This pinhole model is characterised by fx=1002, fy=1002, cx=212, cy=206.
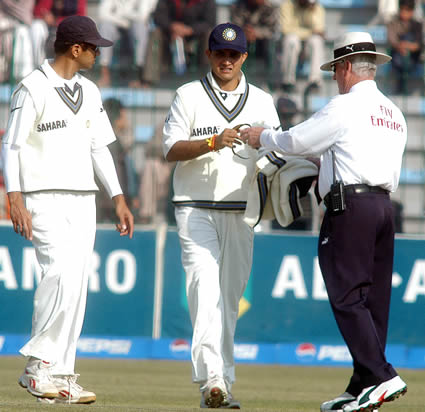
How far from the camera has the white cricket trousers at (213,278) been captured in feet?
22.4

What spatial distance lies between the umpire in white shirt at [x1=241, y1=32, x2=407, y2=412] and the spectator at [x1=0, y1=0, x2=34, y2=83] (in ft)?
29.2

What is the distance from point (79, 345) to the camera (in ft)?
38.0

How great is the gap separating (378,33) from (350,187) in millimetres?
11126

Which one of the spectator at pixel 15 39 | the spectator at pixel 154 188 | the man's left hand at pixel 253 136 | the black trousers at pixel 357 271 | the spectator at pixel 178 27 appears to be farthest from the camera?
the spectator at pixel 178 27

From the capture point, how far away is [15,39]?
14758 millimetres

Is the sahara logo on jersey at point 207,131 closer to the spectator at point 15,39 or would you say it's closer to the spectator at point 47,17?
the spectator at point 15,39

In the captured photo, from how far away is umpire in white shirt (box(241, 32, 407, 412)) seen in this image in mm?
5895

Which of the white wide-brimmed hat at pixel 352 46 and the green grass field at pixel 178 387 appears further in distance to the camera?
the green grass field at pixel 178 387

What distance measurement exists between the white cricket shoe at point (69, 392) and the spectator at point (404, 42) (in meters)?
9.88

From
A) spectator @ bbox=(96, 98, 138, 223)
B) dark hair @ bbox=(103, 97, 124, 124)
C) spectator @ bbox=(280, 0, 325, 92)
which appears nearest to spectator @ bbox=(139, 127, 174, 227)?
spectator @ bbox=(96, 98, 138, 223)

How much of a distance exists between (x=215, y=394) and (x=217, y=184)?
1.48 m

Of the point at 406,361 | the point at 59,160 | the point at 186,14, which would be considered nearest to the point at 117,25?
the point at 186,14

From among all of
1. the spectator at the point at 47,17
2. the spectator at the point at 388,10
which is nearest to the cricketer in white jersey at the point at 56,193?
the spectator at the point at 47,17

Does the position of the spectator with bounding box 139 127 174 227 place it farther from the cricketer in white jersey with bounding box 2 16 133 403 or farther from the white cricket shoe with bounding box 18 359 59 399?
the white cricket shoe with bounding box 18 359 59 399
